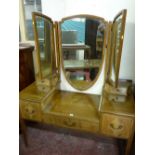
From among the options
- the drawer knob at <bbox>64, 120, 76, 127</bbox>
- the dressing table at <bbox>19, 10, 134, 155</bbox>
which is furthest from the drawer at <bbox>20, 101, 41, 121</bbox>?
the drawer knob at <bbox>64, 120, 76, 127</bbox>

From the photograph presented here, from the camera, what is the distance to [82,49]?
1.48m

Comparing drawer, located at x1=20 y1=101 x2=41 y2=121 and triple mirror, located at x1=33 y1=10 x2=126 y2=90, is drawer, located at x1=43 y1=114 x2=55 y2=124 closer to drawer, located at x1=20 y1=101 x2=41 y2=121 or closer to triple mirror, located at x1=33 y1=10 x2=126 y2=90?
drawer, located at x1=20 y1=101 x2=41 y2=121

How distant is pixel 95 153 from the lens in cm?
152

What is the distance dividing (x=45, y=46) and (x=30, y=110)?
645 mm

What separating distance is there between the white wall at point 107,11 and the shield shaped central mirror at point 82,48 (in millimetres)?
77

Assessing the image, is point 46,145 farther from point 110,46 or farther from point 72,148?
point 110,46

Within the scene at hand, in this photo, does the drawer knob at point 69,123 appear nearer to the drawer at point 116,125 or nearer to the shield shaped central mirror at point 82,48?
the drawer at point 116,125

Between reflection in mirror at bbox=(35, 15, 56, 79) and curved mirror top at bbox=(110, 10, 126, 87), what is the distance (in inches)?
24.3

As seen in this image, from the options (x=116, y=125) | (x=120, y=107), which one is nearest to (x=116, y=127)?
(x=116, y=125)

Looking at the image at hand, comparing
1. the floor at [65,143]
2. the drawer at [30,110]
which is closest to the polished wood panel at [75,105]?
the drawer at [30,110]

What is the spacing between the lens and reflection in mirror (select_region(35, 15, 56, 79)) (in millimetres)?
1377

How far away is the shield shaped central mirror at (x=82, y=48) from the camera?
1398mm
